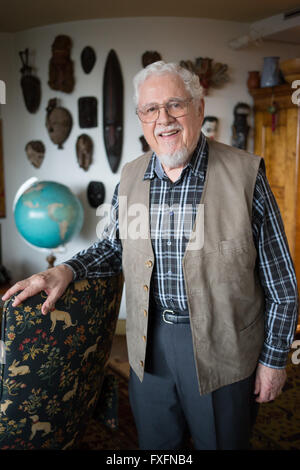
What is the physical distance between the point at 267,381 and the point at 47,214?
7.44 feet

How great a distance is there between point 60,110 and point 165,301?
2862 mm

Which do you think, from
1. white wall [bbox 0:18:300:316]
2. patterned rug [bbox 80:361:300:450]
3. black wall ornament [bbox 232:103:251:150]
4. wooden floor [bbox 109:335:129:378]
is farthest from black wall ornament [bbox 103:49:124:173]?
patterned rug [bbox 80:361:300:450]

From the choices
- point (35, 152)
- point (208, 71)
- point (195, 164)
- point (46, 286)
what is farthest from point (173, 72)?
point (35, 152)

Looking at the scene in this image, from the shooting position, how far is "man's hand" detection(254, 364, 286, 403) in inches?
54.7

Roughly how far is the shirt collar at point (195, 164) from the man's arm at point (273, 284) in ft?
0.59

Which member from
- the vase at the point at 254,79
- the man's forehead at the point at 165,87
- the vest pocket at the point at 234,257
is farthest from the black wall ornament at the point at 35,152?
the vest pocket at the point at 234,257

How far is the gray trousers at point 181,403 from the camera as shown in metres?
1.37

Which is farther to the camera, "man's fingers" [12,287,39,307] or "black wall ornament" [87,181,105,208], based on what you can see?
"black wall ornament" [87,181,105,208]

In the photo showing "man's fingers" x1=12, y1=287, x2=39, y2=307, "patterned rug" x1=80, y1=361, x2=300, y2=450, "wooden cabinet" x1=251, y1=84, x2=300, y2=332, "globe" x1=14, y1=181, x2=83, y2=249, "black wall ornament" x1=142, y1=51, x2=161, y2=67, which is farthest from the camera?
"black wall ornament" x1=142, y1=51, x2=161, y2=67

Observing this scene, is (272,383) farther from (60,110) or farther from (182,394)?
(60,110)

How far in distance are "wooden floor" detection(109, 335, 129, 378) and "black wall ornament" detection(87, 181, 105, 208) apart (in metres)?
1.21

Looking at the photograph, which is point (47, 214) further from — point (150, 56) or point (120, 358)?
point (150, 56)

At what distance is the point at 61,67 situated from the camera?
3.69 meters

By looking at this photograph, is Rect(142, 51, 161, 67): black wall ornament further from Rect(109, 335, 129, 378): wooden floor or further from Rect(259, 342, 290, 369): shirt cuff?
Rect(259, 342, 290, 369): shirt cuff
